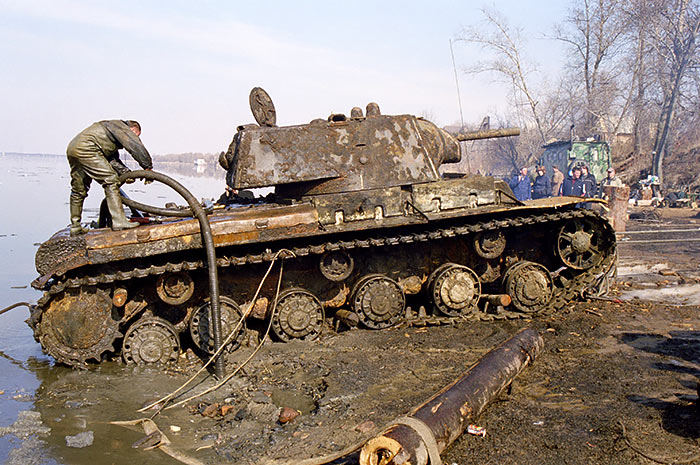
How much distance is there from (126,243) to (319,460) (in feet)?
11.8

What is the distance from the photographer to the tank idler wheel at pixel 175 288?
703 cm

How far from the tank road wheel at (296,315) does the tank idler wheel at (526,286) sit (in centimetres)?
292

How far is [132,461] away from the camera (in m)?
4.75

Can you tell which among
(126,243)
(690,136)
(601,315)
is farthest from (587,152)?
(126,243)

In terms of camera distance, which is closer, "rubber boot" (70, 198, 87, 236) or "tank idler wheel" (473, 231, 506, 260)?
"rubber boot" (70, 198, 87, 236)

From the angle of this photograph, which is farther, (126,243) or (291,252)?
(291,252)

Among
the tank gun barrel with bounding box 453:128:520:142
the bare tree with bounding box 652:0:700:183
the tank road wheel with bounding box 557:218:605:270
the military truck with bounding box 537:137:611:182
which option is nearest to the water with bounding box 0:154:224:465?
the tank road wheel with bounding box 557:218:605:270

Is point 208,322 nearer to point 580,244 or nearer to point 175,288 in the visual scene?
point 175,288

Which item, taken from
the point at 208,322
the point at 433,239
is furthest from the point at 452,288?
the point at 208,322

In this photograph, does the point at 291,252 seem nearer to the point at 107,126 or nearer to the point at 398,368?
the point at 398,368

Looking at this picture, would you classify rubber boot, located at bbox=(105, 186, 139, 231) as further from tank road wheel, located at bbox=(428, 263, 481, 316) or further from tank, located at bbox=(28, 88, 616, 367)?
tank road wheel, located at bbox=(428, 263, 481, 316)

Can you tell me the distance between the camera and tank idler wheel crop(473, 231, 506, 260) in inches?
328

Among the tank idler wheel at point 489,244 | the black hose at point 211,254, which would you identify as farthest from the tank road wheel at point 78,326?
the tank idler wheel at point 489,244

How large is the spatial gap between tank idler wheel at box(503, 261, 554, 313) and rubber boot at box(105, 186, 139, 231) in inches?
210
